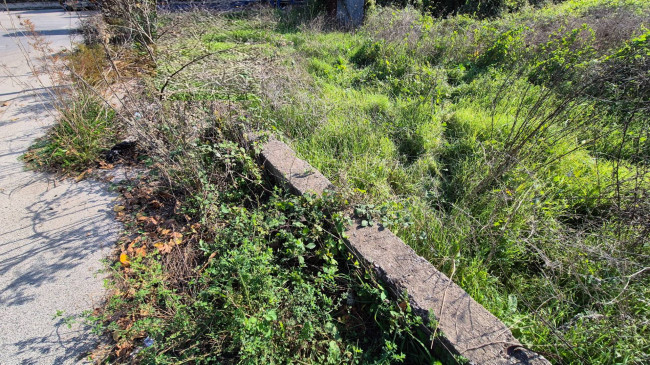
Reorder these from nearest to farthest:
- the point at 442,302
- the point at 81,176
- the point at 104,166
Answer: the point at 442,302, the point at 81,176, the point at 104,166

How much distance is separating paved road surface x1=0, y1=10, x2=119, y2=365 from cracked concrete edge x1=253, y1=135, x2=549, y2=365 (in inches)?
72.8

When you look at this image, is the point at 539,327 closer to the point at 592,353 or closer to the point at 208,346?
the point at 592,353

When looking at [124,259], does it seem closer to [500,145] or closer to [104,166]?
[104,166]

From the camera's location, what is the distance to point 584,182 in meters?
2.89

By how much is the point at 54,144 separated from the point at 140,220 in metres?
1.85

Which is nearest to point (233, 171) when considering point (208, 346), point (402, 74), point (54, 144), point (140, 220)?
point (140, 220)

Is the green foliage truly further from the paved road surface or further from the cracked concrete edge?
the cracked concrete edge

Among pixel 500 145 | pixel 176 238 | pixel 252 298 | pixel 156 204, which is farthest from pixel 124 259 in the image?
pixel 500 145

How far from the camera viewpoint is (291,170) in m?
2.84

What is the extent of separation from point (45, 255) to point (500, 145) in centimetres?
453

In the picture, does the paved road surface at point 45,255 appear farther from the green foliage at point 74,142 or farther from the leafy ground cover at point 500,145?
the leafy ground cover at point 500,145

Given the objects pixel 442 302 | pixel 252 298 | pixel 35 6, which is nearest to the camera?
pixel 442 302

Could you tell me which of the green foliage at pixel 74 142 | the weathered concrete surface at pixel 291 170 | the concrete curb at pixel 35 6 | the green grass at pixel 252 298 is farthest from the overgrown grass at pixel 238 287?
the concrete curb at pixel 35 6

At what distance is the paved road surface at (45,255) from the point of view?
1943 millimetres
